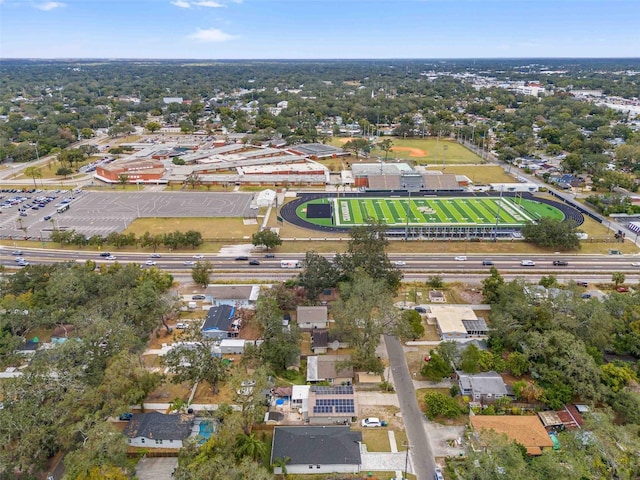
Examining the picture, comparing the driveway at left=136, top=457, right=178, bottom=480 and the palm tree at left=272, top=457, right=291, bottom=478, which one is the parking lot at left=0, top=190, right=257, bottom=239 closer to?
the driveway at left=136, top=457, right=178, bottom=480

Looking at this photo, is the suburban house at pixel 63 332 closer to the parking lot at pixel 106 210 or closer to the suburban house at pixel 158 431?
the suburban house at pixel 158 431

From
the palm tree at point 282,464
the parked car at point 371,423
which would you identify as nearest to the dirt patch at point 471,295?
the parked car at point 371,423

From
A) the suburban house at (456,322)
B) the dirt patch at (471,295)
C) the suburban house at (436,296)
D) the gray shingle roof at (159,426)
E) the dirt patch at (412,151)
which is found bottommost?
the dirt patch at (471,295)

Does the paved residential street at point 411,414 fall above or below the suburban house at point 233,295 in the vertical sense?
below

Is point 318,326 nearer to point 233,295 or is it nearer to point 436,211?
point 233,295

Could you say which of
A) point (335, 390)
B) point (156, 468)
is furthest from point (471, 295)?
point (156, 468)

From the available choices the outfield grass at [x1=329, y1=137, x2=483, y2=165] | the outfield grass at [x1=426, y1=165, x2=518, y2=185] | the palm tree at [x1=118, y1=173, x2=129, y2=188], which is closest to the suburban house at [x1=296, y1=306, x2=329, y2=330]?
the outfield grass at [x1=426, y1=165, x2=518, y2=185]

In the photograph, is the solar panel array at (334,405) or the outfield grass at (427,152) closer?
the solar panel array at (334,405)
